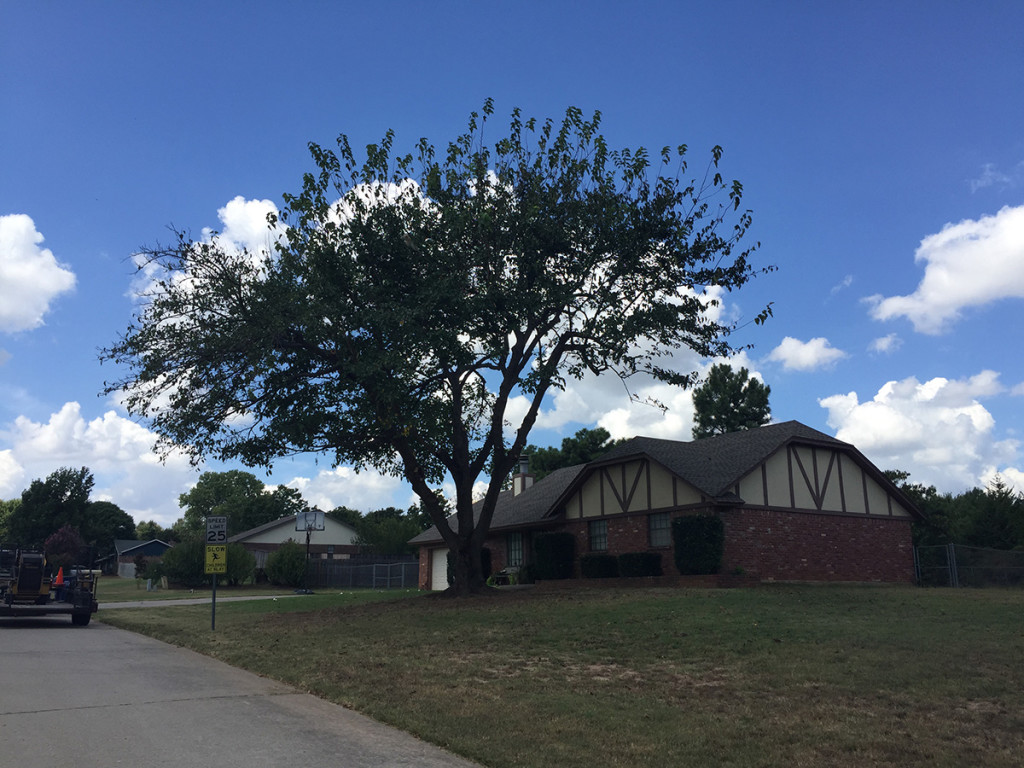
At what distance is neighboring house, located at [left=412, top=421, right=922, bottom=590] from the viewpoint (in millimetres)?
27109

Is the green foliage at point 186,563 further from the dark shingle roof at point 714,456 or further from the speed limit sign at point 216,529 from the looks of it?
the speed limit sign at point 216,529

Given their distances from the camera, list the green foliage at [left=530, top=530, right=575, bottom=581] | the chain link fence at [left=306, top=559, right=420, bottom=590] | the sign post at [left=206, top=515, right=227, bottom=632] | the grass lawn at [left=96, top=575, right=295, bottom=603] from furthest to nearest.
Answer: the chain link fence at [left=306, top=559, right=420, bottom=590] < the grass lawn at [left=96, top=575, right=295, bottom=603] < the green foliage at [left=530, top=530, right=575, bottom=581] < the sign post at [left=206, top=515, right=227, bottom=632]

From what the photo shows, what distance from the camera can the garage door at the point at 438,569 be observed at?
1646 inches

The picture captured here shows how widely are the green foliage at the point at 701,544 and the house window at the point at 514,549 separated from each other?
10.5 metres

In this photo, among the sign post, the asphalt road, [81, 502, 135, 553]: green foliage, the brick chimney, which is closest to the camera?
the asphalt road

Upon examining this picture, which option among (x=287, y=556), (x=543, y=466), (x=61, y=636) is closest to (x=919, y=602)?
(x=61, y=636)

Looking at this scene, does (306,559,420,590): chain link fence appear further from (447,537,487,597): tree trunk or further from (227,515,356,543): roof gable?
(447,537,487,597): tree trunk

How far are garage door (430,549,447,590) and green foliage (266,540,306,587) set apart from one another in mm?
8235

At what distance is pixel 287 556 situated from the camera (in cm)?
4659

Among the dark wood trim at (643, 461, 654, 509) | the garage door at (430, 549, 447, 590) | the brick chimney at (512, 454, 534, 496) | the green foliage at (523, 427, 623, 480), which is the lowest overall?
the garage door at (430, 549, 447, 590)

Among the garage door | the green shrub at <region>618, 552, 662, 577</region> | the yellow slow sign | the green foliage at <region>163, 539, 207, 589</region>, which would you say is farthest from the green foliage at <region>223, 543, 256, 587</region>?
the yellow slow sign

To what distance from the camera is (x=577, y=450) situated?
212 feet

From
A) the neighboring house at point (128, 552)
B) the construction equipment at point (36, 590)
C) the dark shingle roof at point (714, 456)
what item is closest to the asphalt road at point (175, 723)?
the construction equipment at point (36, 590)

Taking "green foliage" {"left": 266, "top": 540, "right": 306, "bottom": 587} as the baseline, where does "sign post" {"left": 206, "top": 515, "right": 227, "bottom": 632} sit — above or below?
above
